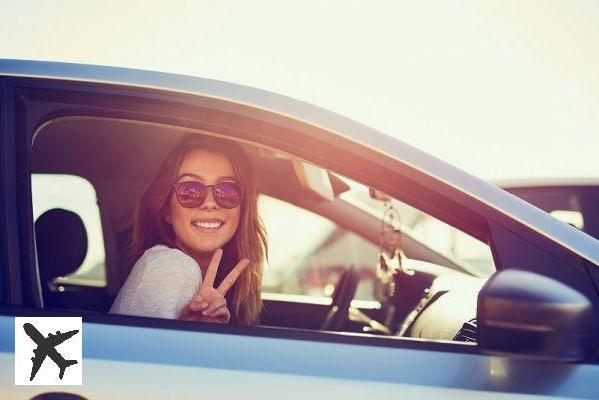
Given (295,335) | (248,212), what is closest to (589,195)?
(248,212)

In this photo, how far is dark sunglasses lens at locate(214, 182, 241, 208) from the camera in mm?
2186

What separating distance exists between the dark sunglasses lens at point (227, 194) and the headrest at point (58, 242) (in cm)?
77

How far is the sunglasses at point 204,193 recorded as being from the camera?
85.3 inches

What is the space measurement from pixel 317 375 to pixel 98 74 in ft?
3.00

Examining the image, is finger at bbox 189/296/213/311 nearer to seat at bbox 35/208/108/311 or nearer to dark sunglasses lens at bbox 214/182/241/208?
dark sunglasses lens at bbox 214/182/241/208

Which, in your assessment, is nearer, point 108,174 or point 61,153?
point 61,153

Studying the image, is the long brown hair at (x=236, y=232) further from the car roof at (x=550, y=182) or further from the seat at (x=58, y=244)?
the car roof at (x=550, y=182)

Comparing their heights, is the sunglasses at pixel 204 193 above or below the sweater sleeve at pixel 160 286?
above

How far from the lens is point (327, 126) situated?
1619mm

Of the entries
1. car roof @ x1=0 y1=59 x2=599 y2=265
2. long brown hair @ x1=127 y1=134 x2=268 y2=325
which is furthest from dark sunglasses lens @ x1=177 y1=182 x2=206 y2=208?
car roof @ x1=0 y1=59 x2=599 y2=265

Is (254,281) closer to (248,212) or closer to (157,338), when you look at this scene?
(248,212)

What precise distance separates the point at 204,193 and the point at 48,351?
2.72ft

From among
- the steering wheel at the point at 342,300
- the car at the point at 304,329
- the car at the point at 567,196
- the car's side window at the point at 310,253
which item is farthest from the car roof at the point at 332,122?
the car's side window at the point at 310,253

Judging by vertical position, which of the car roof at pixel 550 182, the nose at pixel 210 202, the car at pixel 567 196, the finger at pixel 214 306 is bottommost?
the finger at pixel 214 306
